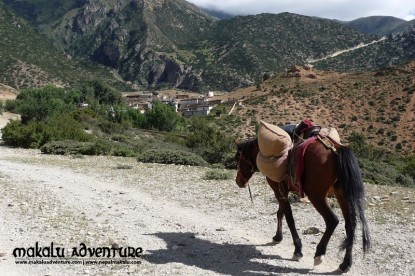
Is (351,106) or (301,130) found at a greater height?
(301,130)

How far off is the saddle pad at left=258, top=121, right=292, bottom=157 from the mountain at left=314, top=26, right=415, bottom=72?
121 metres

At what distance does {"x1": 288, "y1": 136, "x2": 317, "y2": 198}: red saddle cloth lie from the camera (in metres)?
6.05

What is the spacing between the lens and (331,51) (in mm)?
147125

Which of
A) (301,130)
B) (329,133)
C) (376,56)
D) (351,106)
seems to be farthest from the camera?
(376,56)

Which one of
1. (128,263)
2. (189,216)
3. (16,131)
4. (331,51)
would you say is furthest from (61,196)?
(331,51)

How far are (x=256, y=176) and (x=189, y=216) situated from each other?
5.43 m

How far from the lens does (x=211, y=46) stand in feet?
566

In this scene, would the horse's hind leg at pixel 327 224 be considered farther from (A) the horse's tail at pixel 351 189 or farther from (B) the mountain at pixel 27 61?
(B) the mountain at pixel 27 61

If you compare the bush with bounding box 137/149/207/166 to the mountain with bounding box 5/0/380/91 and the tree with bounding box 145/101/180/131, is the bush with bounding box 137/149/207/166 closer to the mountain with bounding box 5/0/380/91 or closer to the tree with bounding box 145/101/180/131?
the tree with bounding box 145/101/180/131

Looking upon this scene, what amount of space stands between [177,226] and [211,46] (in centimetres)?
16902

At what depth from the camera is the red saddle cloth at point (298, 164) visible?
6.05 meters

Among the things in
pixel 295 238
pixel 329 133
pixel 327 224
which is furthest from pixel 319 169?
pixel 295 238

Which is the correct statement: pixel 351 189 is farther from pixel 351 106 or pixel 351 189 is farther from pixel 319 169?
pixel 351 106

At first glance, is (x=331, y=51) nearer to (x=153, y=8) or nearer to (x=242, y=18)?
(x=242, y=18)
